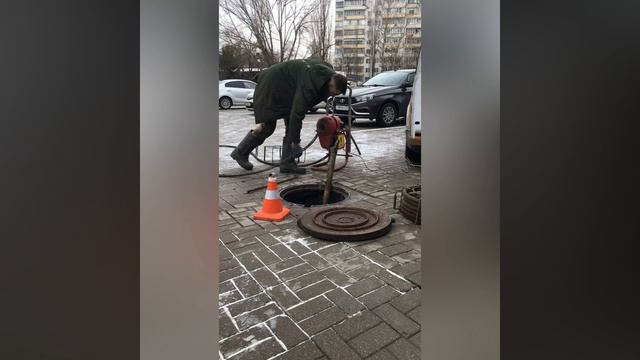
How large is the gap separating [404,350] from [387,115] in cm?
1034

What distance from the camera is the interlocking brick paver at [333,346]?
1854 millimetres

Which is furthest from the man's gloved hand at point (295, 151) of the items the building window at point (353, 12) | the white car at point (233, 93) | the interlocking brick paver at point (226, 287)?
the building window at point (353, 12)

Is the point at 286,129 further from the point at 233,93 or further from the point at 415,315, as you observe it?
the point at 233,93

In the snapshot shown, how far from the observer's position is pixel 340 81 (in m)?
5.65

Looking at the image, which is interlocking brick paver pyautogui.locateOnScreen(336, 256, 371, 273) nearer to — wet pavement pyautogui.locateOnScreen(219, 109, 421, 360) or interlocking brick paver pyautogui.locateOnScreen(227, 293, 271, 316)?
wet pavement pyautogui.locateOnScreen(219, 109, 421, 360)

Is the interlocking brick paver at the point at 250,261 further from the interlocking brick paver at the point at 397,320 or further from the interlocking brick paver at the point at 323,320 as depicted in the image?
the interlocking brick paver at the point at 397,320

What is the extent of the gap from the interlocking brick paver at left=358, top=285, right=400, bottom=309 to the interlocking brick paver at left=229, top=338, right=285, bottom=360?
0.62m

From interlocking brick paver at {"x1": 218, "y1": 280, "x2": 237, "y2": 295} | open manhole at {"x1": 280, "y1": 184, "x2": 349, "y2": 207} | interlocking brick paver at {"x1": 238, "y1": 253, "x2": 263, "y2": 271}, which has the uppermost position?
open manhole at {"x1": 280, "y1": 184, "x2": 349, "y2": 207}

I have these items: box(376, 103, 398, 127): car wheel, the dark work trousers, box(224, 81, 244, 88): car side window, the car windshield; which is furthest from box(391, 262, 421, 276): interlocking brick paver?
box(224, 81, 244, 88): car side window

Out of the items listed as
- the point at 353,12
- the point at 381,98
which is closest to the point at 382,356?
the point at 381,98

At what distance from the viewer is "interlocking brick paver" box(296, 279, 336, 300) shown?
95.7 inches
